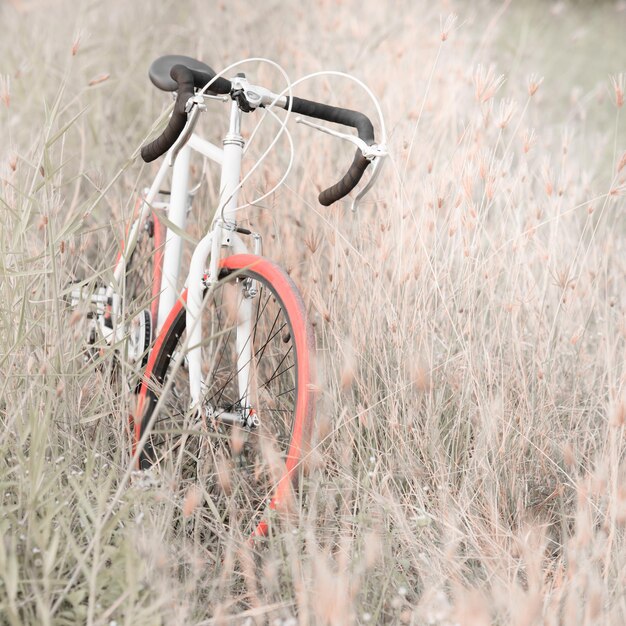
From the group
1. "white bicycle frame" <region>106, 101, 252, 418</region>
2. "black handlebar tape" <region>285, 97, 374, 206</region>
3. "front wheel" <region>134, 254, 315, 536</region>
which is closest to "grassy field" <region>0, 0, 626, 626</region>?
"front wheel" <region>134, 254, 315, 536</region>

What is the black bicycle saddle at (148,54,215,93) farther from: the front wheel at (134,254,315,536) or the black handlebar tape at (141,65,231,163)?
the front wheel at (134,254,315,536)

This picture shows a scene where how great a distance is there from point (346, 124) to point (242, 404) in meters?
0.82

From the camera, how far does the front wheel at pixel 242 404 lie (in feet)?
6.16

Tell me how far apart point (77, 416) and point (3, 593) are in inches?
22.3

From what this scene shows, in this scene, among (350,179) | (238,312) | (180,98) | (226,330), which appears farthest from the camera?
(238,312)

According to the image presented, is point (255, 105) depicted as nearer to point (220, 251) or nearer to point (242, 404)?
point (220, 251)

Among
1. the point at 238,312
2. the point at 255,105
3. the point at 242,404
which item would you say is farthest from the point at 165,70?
the point at 242,404

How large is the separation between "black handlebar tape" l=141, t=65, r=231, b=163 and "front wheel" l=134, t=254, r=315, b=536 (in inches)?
14.2

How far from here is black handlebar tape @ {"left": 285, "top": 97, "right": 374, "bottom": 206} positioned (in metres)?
1.86

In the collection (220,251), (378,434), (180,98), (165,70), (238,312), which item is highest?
(165,70)

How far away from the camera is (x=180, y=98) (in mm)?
1765

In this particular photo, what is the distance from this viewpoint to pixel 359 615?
176 centimetres

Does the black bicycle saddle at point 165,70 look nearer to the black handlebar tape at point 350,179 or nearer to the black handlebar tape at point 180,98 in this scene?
the black handlebar tape at point 180,98

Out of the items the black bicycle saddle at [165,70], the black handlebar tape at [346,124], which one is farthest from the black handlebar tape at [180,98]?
the black bicycle saddle at [165,70]
